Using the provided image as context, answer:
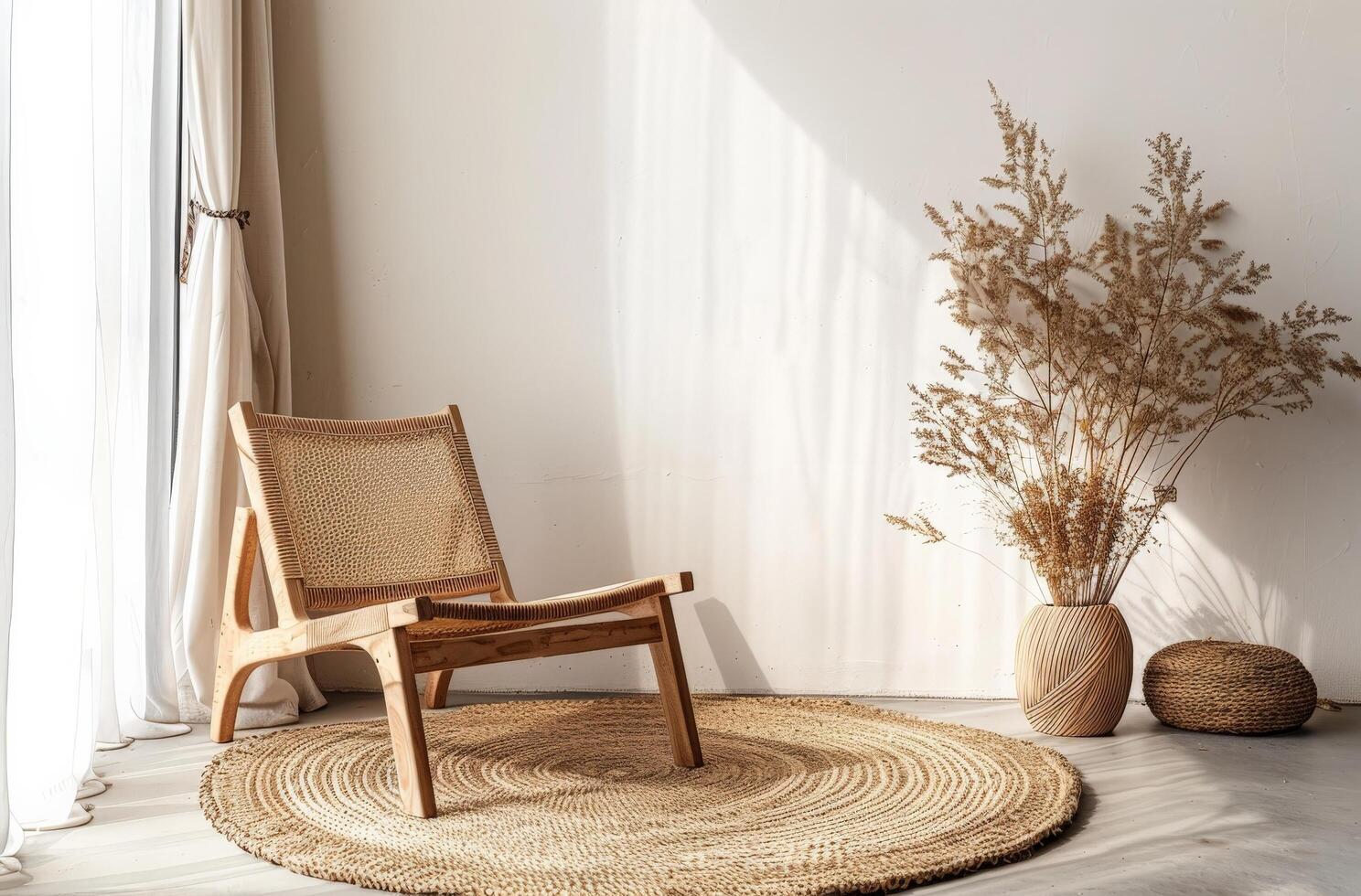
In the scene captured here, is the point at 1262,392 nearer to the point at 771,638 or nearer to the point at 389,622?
the point at 771,638

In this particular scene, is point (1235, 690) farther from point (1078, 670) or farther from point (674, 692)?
point (674, 692)

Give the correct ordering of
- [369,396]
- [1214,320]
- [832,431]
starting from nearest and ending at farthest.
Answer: [1214,320]
[832,431]
[369,396]

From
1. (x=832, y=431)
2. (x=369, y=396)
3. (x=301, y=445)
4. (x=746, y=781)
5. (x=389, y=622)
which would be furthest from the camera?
(x=369, y=396)

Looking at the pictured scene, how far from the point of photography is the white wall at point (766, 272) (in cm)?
265

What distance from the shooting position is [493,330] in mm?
3035

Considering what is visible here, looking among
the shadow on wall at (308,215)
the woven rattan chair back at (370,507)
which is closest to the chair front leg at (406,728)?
the woven rattan chair back at (370,507)

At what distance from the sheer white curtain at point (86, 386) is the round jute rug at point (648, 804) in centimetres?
31

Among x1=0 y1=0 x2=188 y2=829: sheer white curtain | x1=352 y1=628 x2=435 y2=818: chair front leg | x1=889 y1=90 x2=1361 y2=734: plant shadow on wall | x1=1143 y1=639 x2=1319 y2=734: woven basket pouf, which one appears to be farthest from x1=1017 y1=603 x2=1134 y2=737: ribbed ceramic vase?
x1=0 y1=0 x2=188 y2=829: sheer white curtain

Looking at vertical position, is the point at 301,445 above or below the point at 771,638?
above

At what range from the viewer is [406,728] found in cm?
179

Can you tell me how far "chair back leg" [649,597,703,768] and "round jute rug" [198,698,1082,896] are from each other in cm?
4

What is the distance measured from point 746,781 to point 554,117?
1890 millimetres

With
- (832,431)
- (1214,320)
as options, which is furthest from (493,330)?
(1214,320)

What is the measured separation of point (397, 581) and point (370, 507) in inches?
7.1
